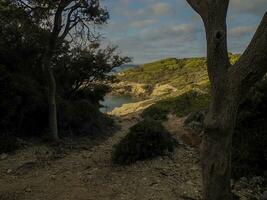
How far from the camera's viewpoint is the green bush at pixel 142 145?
1152 centimetres

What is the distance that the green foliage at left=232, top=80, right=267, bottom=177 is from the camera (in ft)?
32.4

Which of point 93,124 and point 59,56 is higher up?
point 59,56

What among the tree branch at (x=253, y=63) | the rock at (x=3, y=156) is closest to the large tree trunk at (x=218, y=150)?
the tree branch at (x=253, y=63)

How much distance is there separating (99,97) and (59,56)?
13.6 ft

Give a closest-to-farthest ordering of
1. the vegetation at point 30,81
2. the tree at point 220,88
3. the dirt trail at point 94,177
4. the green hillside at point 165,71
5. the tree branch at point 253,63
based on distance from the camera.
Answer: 1. the tree branch at point 253,63
2. the tree at point 220,88
3. the dirt trail at point 94,177
4. the vegetation at point 30,81
5. the green hillside at point 165,71

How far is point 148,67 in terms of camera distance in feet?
267

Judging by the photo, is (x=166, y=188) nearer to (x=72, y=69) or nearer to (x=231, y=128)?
(x=231, y=128)

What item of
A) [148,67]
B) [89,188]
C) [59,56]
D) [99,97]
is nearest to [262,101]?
[89,188]

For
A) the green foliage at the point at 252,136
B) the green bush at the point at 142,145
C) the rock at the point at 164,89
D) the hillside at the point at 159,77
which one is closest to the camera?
the green foliage at the point at 252,136

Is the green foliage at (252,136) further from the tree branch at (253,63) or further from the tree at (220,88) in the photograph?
the tree branch at (253,63)

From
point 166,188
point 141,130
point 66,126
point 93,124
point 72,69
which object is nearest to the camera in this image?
point 166,188

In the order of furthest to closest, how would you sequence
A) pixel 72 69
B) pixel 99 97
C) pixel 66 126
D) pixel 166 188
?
pixel 99 97, pixel 72 69, pixel 66 126, pixel 166 188

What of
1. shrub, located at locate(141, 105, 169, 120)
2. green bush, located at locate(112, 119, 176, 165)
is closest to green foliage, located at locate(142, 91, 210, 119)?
shrub, located at locate(141, 105, 169, 120)

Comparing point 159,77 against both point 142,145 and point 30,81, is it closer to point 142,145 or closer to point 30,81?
point 30,81
